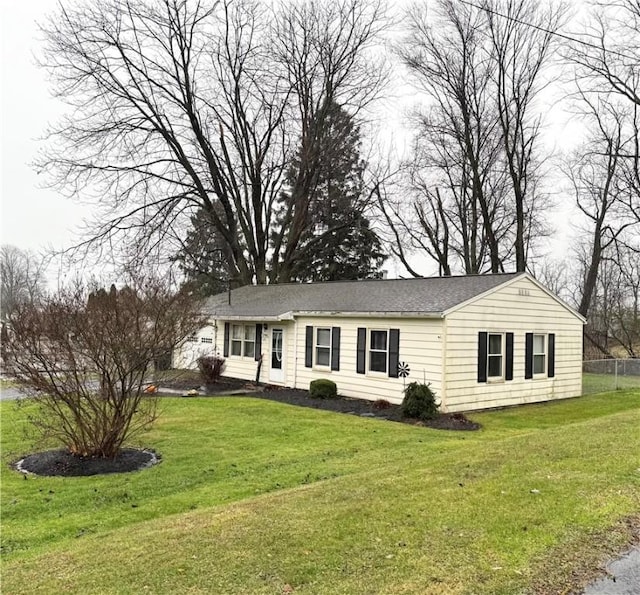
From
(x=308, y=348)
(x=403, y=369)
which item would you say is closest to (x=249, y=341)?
(x=308, y=348)

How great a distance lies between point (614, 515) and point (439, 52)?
85.3 ft

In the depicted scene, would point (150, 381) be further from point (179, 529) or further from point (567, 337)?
point (567, 337)

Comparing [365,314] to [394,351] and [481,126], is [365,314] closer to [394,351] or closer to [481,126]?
[394,351]

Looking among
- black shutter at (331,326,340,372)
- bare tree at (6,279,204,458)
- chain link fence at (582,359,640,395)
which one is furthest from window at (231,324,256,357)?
chain link fence at (582,359,640,395)

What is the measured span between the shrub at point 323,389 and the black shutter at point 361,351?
0.89 metres

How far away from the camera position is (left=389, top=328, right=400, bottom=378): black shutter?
14156 millimetres

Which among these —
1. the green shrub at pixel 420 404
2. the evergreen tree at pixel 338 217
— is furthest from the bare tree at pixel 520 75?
the green shrub at pixel 420 404

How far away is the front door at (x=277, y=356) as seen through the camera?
18109mm

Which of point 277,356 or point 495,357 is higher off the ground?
point 495,357

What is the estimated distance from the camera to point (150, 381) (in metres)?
9.26

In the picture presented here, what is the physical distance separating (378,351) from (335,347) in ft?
5.53

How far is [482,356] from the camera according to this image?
13930mm

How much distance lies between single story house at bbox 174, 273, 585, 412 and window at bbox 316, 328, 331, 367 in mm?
32

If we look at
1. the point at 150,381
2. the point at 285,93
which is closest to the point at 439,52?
the point at 285,93
